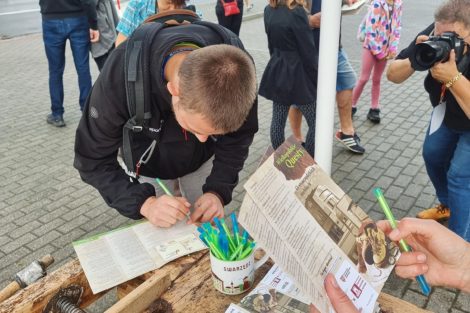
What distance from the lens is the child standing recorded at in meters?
3.98

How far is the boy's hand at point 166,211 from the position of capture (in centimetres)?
155

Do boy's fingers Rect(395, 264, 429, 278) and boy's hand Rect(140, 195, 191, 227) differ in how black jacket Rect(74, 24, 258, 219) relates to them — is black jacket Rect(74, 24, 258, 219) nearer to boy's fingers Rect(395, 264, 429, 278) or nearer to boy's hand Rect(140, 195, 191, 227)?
boy's hand Rect(140, 195, 191, 227)

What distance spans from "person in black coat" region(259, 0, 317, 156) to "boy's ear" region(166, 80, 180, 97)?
71.3 inches

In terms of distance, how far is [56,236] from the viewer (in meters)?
2.98

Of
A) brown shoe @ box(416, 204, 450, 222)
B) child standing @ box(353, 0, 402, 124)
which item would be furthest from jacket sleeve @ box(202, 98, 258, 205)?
child standing @ box(353, 0, 402, 124)

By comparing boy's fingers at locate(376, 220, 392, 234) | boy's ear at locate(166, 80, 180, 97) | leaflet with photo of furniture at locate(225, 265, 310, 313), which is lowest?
leaflet with photo of furniture at locate(225, 265, 310, 313)

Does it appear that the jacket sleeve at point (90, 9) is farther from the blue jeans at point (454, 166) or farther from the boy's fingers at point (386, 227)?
the boy's fingers at point (386, 227)

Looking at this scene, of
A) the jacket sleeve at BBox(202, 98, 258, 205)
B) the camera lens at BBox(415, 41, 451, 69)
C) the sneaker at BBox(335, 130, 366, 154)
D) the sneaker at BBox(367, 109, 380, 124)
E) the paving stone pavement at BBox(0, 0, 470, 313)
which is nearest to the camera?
the jacket sleeve at BBox(202, 98, 258, 205)

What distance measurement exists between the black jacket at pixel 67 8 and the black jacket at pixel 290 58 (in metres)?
1.94

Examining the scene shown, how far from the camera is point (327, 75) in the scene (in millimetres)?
1729

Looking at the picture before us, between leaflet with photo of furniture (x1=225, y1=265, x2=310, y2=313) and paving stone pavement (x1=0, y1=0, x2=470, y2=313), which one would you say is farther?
paving stone pavement (x1=0, y1=0, x2=470, y2=313)

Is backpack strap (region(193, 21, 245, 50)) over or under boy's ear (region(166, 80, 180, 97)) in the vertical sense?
over

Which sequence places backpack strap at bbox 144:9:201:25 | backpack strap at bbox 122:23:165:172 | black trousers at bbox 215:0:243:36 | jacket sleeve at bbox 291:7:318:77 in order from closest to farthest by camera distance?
backpack strap at bbox 122:23:165:172
backpack strap at bbox 144:9:201:25
jacket sleeve at bbox 291:7:318:77
black trousers at bbox 215:0:243:36

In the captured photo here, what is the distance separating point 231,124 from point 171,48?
14.6 inches
